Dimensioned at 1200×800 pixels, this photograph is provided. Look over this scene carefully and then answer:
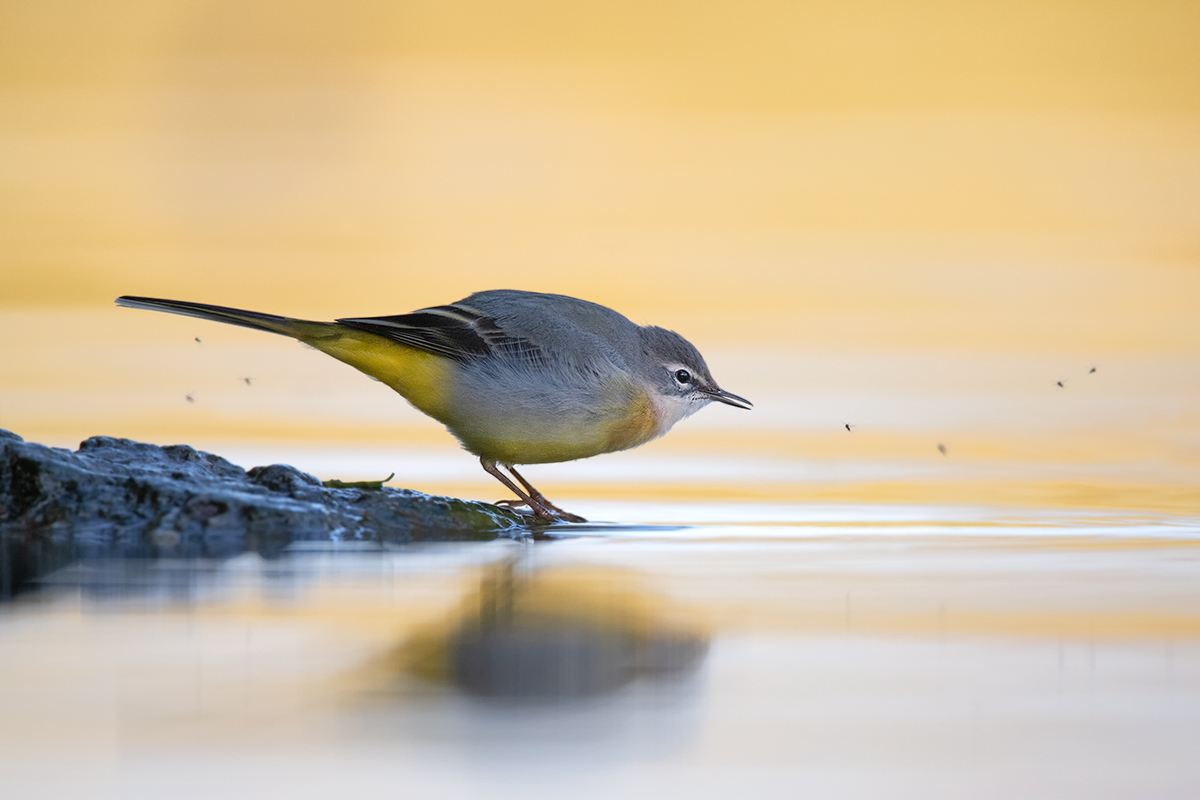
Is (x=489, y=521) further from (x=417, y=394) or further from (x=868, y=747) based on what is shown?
(x=868, y=747)

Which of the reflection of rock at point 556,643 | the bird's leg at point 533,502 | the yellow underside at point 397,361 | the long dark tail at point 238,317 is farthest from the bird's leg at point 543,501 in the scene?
the reflection of rock at point 556,643

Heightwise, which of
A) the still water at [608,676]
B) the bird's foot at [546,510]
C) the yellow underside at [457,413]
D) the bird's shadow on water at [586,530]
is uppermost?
the yellow underside at [457,413]

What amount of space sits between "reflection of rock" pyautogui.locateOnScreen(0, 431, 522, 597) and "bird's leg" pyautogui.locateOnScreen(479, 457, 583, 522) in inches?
31.3

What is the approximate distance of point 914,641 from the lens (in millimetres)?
3646

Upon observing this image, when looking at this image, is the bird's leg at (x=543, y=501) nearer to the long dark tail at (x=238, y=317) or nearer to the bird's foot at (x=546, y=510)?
the bird's foot at (x=546, y=510)

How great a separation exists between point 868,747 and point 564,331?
494 centimetres

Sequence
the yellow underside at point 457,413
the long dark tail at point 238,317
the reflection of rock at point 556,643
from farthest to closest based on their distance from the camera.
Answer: the yellow underside at point 457,413 < the long dark tail at point 238,317 < the reflection of rock at point 556,643

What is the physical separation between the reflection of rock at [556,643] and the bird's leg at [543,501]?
A: 2468mm

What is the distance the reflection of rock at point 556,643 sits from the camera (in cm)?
304

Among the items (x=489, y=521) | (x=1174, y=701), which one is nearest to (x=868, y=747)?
(x=1174, y=701)

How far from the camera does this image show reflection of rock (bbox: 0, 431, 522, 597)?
5430 mm

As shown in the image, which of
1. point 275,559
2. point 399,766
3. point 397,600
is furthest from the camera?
point 275,559

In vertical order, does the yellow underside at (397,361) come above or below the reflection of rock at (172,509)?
above

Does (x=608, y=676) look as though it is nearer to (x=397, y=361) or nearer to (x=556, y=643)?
(x=556, y=643)
